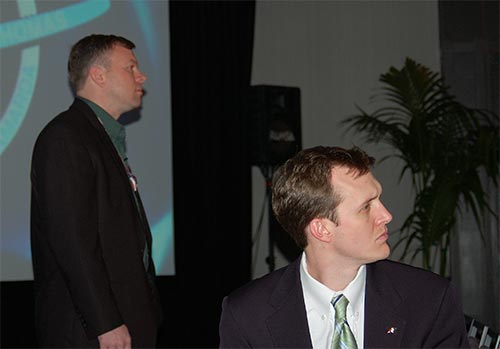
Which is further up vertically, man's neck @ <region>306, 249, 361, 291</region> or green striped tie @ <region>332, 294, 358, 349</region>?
man's neck @ <region>306, 249, 361, 291</region>

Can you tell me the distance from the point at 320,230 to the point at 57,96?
3062 millimetres

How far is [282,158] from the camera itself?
5.24m

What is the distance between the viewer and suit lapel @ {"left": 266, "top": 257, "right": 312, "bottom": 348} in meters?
1.82

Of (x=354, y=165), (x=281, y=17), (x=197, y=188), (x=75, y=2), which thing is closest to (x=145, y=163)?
(x=197, y=188)

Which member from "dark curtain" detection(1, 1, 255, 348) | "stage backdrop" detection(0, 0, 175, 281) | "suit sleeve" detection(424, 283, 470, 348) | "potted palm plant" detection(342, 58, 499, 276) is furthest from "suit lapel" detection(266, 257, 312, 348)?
"dark curtain" detection(1, 1, 255, 348)

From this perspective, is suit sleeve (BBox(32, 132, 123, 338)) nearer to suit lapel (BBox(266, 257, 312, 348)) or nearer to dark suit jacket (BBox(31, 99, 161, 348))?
dark suit jacket (BBox(31, 99, 161, 348))

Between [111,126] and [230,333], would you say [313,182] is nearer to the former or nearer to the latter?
[230,333]

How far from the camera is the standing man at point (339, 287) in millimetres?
1797

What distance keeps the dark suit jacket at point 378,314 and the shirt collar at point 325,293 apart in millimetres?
20

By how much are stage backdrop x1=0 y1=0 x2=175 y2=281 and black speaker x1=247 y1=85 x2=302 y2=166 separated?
0.62 metres


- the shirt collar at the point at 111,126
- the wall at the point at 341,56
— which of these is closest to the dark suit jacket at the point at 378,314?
the shirt collar at the point at 111,126

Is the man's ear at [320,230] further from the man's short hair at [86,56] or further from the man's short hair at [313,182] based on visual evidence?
the man's short hair at [86,56]

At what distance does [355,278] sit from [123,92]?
1339 mm

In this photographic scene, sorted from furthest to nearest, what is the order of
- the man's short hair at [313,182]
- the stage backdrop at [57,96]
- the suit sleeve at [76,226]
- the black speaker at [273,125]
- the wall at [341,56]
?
the wall at [341,56], the black speaker at [273,125], the stage backdrop at [57,96], the suit sleeve at [76,226], the man's short hair at [313,182]
